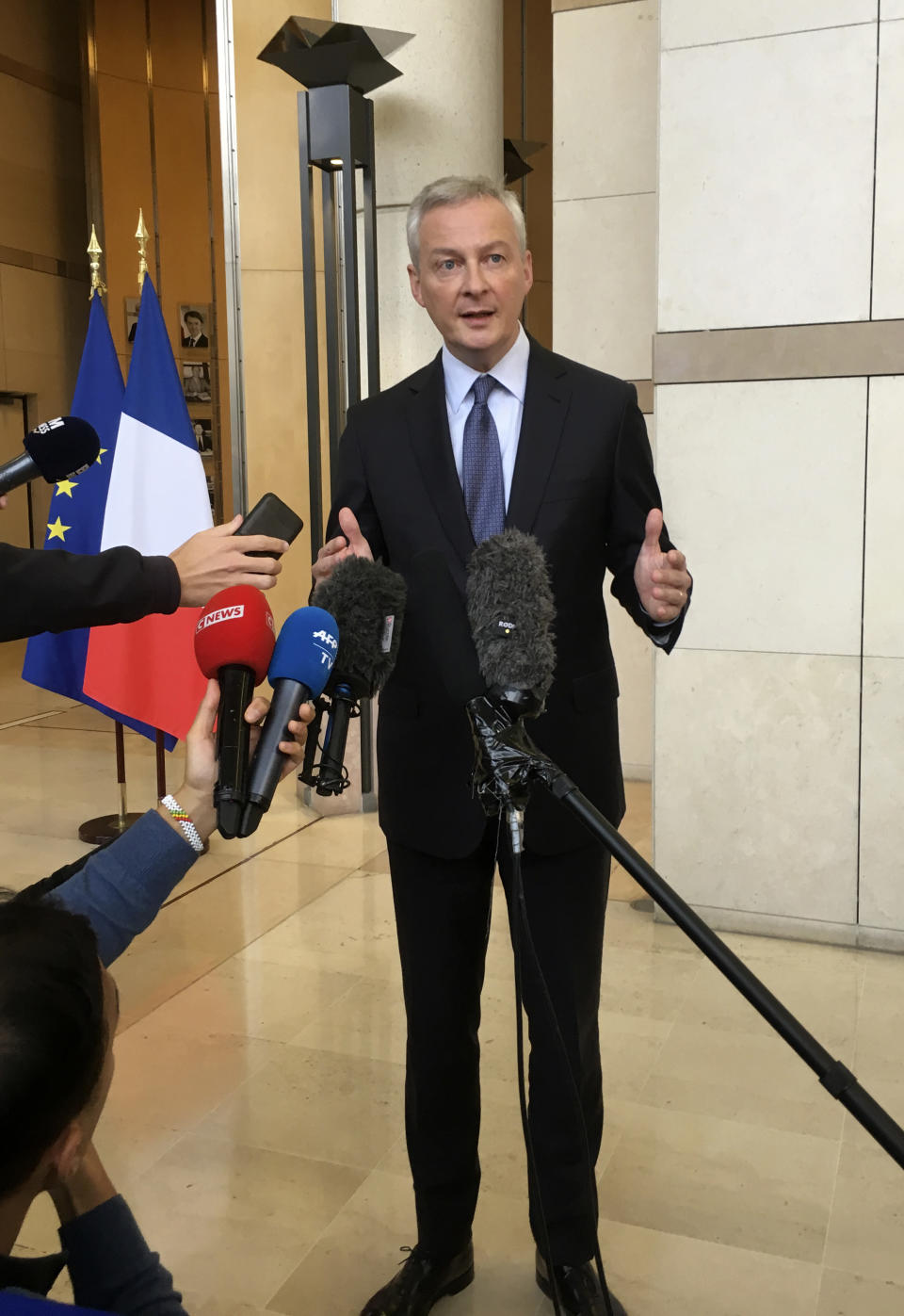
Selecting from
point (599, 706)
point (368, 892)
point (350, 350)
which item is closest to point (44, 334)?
point (350, 350)

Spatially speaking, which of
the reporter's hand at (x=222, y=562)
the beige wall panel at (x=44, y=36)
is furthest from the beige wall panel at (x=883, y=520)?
the beige wall panel at (x=44, y=36)

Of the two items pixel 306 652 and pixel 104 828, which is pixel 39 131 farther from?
pixel 306 652

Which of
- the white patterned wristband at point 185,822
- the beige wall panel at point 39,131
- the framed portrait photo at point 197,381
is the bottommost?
the white patterned wristband at point 185,822

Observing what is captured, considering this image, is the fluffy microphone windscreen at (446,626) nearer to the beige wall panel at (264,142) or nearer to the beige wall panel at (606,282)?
the beige wall panel at (606,282)

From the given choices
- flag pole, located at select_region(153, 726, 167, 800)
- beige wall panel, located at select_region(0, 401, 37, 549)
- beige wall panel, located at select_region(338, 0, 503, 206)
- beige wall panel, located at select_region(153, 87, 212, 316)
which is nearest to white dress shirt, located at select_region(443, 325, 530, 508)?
flag pole, located at select_region(153, 726, 167, 800)

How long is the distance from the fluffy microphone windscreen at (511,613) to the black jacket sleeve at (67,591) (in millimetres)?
618

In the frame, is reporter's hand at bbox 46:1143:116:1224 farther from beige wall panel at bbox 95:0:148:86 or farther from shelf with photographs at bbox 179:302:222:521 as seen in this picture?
beige wall panel at bbox 95:0:148:86

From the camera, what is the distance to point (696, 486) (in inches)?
141

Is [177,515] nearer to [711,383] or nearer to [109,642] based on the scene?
[109,642]

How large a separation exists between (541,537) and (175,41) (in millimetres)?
9792

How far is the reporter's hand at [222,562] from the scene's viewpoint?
1.51 metres

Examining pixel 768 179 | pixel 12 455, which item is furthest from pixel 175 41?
pixel 768 179

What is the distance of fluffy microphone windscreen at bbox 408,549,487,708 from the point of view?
126 cm

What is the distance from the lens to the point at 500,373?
5.97 ft
